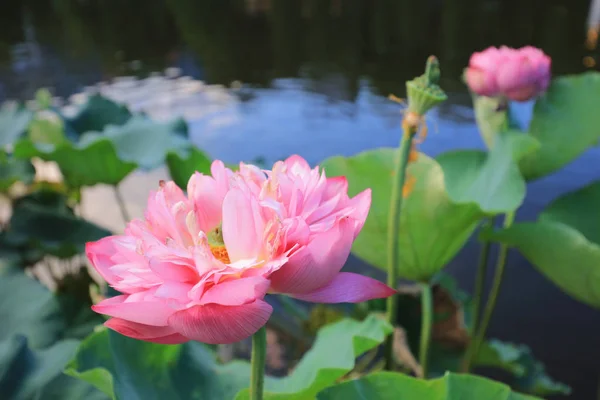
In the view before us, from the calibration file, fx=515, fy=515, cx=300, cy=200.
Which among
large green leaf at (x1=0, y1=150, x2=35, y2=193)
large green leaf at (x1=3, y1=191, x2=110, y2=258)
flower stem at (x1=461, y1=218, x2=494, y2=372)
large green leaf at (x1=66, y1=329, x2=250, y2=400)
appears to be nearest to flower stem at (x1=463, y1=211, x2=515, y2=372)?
flower stem at (x1=461, y1=218, x2=494, y2=372)

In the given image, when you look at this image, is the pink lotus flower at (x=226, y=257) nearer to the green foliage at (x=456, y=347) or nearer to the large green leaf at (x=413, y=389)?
the large green leaf at (x=413, y=389)

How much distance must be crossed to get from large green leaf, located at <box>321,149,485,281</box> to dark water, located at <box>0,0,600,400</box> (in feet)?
2.81

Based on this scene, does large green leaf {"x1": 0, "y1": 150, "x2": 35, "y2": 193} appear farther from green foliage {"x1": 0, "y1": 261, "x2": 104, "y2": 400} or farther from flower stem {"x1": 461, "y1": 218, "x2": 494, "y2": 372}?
flower stem {"x1": 461, "y1": 218, "x2": 494, "y2": 372}

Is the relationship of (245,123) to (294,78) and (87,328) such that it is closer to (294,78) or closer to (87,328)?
(294,78)

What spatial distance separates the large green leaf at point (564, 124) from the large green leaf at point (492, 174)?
0.11 metres

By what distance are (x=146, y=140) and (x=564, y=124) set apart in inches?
40.8

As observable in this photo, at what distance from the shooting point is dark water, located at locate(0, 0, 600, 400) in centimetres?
172

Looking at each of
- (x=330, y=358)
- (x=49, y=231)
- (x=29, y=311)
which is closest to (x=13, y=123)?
(x=49, y=231)

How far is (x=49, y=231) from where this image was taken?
133cm

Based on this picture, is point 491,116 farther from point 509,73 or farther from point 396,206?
point 396,206

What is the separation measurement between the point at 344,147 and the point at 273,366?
139cm

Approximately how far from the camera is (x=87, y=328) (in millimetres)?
1066

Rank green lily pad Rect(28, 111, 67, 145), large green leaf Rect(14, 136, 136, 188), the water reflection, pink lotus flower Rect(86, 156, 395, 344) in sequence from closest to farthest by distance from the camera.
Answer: pink lotus flower Rect(86, 156, 395, 344) → large green leaf Rect(14, 136, 136, 188) → green lily pad Rect(28, 111, 67, 145) → the water reflection

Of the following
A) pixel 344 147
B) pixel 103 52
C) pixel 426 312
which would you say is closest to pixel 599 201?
pixel 426 312
